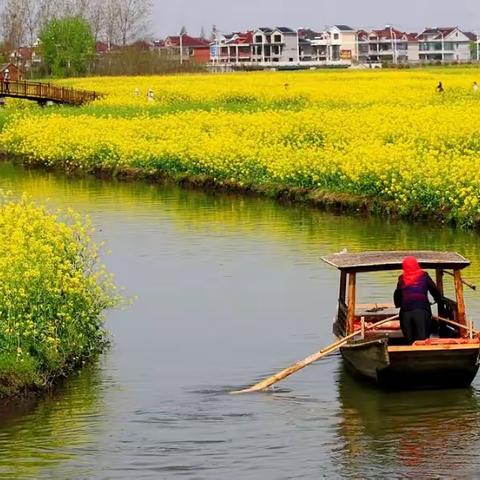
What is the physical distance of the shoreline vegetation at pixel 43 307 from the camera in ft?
50.0

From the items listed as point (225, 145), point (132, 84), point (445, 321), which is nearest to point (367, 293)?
point (445, 321)

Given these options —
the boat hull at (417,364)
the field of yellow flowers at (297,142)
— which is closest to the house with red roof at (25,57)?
the field of yellow flowers at (297,142)

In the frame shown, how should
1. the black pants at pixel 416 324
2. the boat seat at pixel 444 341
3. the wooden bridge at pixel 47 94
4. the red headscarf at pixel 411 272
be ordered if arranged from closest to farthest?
the boat seat at pixel 444 341, the black pants at pixel 416 324, the red headscarf at pixel 411 272, the wooden bridge at pixel 47 94

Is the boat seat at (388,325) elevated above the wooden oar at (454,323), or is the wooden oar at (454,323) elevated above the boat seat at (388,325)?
the wooden oar at (454,323)

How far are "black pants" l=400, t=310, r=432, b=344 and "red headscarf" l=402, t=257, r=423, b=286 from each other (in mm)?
343

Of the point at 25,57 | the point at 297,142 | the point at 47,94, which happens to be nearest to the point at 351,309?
the point at 297,142

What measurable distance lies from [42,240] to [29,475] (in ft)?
13.9

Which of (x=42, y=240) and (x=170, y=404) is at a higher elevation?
(x=42, y=240)

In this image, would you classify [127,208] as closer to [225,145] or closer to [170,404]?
[225,145]

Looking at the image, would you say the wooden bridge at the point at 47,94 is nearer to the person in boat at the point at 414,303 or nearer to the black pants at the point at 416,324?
the person in boat at the point at 414,303

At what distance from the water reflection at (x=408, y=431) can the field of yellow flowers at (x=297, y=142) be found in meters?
12.3

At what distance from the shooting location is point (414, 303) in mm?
15477

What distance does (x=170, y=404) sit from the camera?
15.6 m

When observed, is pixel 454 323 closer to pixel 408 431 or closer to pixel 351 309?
pixel 351 309
